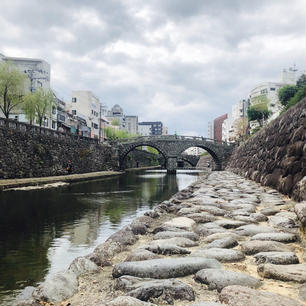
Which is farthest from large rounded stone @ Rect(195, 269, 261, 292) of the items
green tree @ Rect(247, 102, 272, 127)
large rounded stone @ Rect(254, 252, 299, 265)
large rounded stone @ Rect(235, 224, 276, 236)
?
green tree @ Rect(247, 102, 272, 127)

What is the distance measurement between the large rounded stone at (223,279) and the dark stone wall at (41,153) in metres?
19.8

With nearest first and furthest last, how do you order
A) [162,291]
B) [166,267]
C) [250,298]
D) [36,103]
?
[250,298], [162,291], [166,267], [36,103]

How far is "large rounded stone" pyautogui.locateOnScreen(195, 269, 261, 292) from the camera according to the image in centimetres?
290

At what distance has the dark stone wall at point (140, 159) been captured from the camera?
60.7 metres

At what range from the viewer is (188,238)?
473 cm

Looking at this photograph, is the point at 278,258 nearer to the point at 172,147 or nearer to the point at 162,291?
the point at 162,291

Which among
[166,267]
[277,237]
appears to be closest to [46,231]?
[166,267]

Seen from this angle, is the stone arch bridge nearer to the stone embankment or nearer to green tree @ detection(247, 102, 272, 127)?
green tree @ detection(247, 102, 272, 127)

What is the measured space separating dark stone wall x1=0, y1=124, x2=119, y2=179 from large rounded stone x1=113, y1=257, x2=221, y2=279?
1912 cm

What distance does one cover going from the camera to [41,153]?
2545 cm

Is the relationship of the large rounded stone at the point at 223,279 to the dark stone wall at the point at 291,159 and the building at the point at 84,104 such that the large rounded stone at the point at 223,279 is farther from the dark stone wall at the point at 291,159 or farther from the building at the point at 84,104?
the building at the point at 84,104

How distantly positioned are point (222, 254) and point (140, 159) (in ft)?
222

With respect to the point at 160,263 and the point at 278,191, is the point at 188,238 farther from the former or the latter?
the point at 278,191

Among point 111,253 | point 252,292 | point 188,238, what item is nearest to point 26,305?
point 111,253
